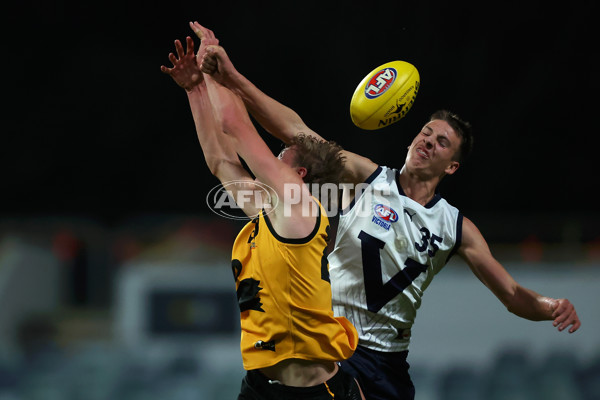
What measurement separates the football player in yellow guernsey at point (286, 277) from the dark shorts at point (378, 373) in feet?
2.48

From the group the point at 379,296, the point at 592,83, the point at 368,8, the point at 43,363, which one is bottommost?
the point at 43,363

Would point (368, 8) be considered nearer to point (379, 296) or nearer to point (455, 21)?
point (455, 21)

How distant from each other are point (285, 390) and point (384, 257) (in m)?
1.18

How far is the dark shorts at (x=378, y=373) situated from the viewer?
363 centimetres

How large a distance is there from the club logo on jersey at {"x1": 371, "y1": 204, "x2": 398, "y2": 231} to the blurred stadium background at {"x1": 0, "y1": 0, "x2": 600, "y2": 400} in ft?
10.7

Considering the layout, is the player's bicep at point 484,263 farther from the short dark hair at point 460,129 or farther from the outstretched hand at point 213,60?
the outstretched hand at point 213,60

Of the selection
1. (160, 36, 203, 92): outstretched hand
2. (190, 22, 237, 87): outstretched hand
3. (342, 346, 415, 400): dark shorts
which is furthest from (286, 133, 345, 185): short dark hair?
(342, 346, 415, 400): dark shorts

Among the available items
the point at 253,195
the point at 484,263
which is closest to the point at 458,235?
the point at 484,263

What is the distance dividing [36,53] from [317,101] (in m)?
5.10

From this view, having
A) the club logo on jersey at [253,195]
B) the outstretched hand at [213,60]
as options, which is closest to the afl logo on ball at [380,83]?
the outstretched hand at [213,60]

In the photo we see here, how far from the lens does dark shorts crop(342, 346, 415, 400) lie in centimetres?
363

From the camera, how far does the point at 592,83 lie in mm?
11094

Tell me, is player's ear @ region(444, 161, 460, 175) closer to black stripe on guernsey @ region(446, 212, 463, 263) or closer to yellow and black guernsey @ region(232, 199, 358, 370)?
black stripe on guernsey @ region(446, 212, 463, 263)

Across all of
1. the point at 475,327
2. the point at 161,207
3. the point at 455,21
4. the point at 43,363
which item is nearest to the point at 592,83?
the point at 455,21
